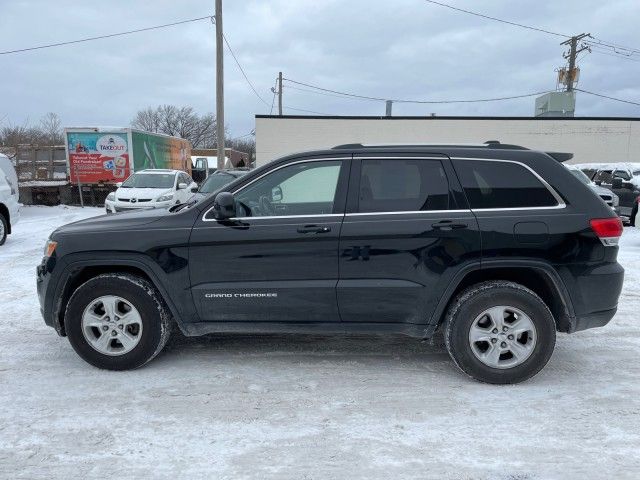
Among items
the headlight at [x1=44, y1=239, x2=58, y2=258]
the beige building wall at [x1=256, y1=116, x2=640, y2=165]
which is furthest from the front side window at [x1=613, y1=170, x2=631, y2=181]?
the headlight at [x1=44, y1=239, x2=58, y2=258]

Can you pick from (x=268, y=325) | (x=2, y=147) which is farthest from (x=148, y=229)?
(x=2, y=147)

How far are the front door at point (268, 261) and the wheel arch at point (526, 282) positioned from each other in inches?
33.5

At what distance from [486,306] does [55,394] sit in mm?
3229

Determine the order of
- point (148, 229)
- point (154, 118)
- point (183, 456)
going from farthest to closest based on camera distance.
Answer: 1. point (154, 118)
2. point (148, 229)
3. point (183, 456)

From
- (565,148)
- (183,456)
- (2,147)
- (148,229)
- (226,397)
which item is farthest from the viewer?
(565,148)

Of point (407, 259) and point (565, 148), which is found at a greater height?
point (565, 148)

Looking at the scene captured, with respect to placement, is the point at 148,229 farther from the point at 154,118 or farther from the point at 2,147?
the point at 154,118

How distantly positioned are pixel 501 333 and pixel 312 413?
1.53 meters

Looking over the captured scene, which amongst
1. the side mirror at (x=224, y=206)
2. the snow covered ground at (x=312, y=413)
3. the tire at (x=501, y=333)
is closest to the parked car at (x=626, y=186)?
the snow covered ground at (x=312, y=413)

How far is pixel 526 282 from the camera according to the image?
3896mm

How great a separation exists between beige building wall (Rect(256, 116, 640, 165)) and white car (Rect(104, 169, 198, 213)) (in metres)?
8.69

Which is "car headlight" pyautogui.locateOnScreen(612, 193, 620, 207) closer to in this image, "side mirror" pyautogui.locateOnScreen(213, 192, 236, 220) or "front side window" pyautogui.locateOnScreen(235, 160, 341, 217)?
"front side window" pyautogui.locateOnScreen(235, 160, 341, 217)

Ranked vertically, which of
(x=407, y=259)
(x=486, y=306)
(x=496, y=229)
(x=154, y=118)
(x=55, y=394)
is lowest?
(x=55, y=394)

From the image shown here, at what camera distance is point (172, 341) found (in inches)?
184
